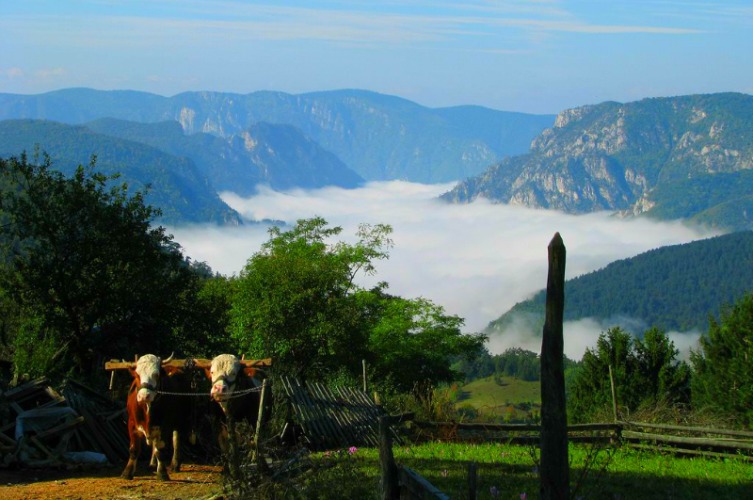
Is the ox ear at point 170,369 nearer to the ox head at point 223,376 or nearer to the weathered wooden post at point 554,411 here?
the ox head at point 223,376

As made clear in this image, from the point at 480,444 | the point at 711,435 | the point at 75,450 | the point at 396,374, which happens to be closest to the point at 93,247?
the point at 75,450

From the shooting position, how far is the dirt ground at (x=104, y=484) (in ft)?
35.4

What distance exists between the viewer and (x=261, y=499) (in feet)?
30.2

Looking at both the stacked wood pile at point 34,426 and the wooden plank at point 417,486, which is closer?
the wooden plank at point 417,486

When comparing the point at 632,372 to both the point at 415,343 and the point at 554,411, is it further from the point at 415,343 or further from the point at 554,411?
the point at 554,411

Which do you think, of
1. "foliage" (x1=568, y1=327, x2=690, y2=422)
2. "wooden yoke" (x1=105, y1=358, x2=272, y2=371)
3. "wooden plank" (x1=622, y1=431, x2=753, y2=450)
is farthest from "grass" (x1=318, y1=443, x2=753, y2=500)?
"foliage" (x1=568, y1=327, x2=690, y2=422)

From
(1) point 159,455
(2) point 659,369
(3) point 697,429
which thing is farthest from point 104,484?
(2) point 659,369

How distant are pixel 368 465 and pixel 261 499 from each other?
366cm

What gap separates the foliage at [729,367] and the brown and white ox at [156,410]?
1534 cm

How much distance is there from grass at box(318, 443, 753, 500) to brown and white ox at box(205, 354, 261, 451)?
1.82 meters

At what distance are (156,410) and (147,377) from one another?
2.10 ft

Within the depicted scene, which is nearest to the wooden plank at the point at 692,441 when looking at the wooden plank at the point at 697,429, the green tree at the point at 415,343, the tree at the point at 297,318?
the wooden plank at the point at 697,429

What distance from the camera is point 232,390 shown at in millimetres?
12773

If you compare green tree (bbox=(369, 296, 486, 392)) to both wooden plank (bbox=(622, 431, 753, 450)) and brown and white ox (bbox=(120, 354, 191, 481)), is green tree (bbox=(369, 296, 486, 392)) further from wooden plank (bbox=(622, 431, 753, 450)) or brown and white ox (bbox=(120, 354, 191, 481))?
brown and white ox (bbox=(120, 354, 191, 481))
